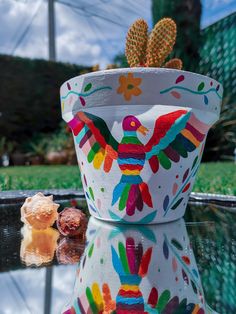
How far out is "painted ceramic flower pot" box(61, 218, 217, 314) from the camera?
489mm

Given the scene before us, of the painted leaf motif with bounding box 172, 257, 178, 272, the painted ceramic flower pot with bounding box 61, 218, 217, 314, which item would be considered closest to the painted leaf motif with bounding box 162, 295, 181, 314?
the painted ceramic flower pot with bounding box 61, 218, 217, 314

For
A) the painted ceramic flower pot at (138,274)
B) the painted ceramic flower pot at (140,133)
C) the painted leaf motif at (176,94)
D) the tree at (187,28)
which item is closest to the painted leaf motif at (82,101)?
the painted ceramic flower pot at (140,133)

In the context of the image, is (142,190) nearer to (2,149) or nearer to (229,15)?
(2,149)

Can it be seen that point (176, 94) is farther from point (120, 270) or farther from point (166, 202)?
point (120, 270)

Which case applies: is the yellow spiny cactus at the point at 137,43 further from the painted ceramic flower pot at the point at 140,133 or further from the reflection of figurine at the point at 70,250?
the reflection of figurine at the point at 70,250

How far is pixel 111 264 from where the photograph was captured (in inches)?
25.8

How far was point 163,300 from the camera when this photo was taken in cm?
50

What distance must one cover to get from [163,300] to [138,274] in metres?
0.11

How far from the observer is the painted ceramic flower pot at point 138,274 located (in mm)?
489

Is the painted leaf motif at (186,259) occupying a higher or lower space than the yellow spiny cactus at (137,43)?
lower

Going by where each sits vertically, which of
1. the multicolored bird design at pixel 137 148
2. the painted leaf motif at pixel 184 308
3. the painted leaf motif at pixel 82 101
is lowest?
the painted leaf motif at pixel 184 308

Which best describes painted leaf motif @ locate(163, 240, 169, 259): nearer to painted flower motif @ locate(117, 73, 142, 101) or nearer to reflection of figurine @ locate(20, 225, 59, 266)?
reflection of figurine @ locate(20, 225, 59, 266)

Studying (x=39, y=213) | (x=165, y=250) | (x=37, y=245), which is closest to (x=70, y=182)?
(x=39, y=213)

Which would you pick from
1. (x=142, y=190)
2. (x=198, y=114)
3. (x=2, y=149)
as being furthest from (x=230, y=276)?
(x=2, y=149)
